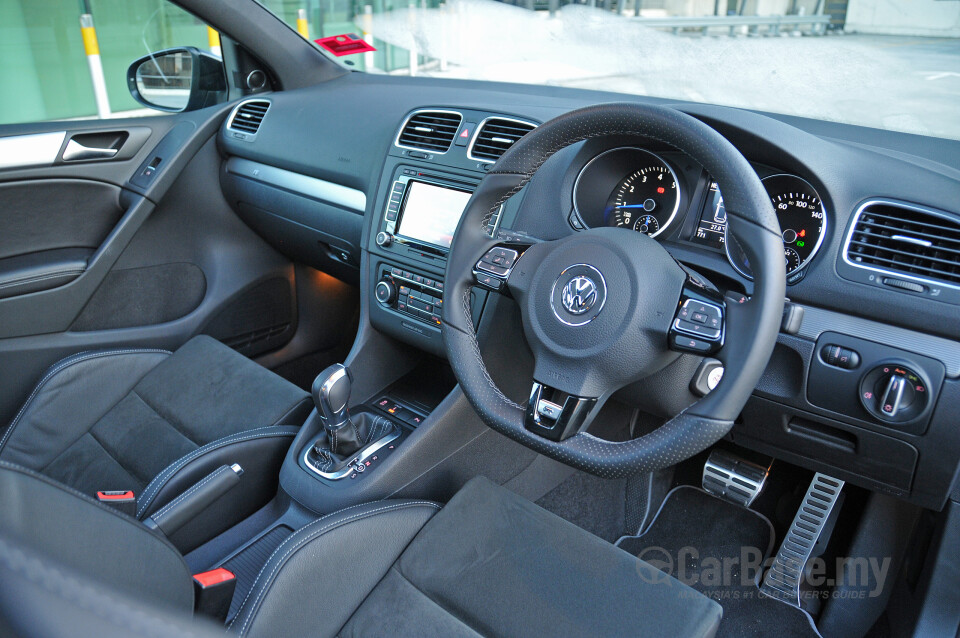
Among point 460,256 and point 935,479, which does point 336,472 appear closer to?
point 460,256

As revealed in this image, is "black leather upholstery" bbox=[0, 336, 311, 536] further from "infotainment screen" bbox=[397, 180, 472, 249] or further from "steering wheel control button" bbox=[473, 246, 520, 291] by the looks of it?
"steering wheel control button" bbox=[473, 246, 520, 291]

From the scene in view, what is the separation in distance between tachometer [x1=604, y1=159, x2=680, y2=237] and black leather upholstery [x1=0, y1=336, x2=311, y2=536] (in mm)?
988

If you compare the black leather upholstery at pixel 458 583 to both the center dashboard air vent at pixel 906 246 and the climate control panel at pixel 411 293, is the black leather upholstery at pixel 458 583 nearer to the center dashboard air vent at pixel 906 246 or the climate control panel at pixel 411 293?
the climate control panel at pixel 411 293

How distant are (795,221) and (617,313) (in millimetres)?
485

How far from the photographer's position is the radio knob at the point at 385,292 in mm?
1935

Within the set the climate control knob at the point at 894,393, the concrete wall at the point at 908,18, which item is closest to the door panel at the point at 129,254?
the climate control knob at the point at 894,393

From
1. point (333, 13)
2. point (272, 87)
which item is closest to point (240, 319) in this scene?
point (272, 87)

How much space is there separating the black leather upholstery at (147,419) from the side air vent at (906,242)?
53.9 inches

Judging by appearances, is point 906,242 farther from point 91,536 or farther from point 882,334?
point 91,536

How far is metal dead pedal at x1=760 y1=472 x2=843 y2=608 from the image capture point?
1.87 m

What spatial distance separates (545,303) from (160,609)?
3.14 ft

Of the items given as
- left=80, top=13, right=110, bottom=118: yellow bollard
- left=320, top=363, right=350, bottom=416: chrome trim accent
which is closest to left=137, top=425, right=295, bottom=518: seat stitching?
left=320, top=363, right=350, bottom=416: chrome trim accent

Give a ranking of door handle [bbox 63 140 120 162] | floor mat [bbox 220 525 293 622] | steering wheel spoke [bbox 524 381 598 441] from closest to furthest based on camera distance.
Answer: steering wheel spoke [bbox 524 381 598 441] < floor mat [bbox 220 525 293 622] < door handle [bbox 63 140 120 162]

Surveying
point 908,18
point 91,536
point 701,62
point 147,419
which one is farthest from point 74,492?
point 701,62
